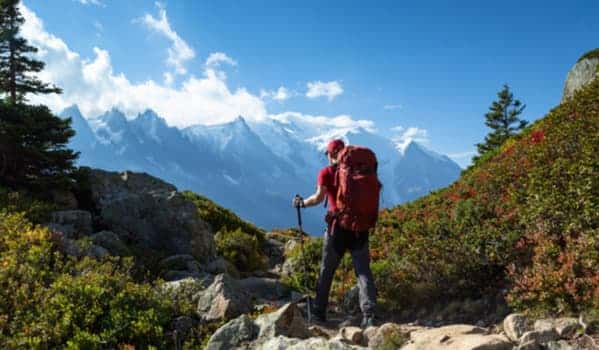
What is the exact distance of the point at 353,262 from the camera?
738 cm

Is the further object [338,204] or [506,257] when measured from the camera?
[506,257]

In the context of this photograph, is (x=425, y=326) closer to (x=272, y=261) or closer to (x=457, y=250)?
(x=457, y=250)

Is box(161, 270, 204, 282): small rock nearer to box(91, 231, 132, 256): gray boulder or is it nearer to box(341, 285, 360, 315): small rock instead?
box(91, 231, 132, 256): gray boulder

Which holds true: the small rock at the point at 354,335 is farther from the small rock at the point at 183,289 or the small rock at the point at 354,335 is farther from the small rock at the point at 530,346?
the small rock at the point at 183,289

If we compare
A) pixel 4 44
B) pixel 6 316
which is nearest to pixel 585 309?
pixel 6 316

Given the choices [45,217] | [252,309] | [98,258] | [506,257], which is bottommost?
[252,309]

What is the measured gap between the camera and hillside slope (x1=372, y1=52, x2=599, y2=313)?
617 centimetres

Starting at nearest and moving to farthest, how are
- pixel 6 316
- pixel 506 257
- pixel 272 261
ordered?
1. pixel 6 316
2. pixel 506 257
3. pixel 272 261

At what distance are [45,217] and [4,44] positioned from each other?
13.8 metres

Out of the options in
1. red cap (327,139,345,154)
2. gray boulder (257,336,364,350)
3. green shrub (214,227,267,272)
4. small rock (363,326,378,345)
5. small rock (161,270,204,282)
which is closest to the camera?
gray boulder (257,336,364,350)

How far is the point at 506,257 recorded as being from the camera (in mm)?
7918

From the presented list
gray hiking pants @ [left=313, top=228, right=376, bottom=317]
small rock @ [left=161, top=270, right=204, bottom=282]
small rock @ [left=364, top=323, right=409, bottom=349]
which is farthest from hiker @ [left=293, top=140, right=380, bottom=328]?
small rock @ [left=161, top=270, right=204, bottom=282]

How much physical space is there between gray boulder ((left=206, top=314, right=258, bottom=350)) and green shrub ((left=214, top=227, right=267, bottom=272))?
821cm

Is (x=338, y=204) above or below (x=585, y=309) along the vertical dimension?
above
